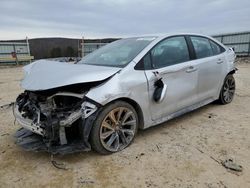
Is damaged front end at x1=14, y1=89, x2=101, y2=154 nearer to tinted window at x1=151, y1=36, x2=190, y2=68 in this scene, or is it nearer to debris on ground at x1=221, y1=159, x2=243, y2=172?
tinted window at x1=151, y1=36, x2=190, y2=68

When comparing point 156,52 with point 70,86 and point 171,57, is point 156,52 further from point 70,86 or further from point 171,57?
point 70,86

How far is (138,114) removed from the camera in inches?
146

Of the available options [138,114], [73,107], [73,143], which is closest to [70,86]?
[73,107]

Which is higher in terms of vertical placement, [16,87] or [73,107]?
[73,107]

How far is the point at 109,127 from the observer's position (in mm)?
3375

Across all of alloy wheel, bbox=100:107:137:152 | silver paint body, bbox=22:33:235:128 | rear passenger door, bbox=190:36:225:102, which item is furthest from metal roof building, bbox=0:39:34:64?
alloy wheel, bbox=100:107:137:152

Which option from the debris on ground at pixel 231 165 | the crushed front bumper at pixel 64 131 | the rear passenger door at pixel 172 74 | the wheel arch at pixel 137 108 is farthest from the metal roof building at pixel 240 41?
the crushed front bumper at pixel 64 131

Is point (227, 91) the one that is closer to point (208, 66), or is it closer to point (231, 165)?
point (208, 66)

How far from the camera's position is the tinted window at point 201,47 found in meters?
4.66

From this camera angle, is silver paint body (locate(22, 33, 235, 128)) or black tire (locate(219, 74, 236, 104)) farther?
black tire (locate(219, 74, 236, 104))

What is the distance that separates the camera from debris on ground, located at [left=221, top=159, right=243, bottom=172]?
3.00m

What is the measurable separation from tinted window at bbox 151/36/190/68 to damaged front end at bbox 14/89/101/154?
127 cm

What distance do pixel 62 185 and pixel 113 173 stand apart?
1.86 feet

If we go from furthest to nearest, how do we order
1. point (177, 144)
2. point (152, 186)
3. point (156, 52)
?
point (156, 52), point (177, 144), point (152, 186)
